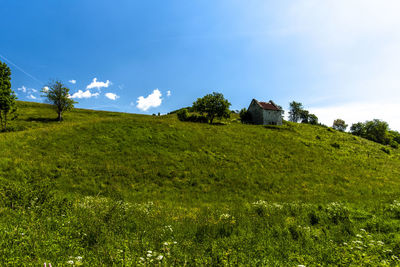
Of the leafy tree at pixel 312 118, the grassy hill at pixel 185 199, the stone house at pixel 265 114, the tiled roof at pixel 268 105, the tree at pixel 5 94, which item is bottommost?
the grassy hill at pixel 185 199

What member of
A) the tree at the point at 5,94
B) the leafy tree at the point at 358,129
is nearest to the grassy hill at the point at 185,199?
the tree at the point at 5,94

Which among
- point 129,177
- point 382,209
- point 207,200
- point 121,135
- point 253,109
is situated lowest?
point 207,200

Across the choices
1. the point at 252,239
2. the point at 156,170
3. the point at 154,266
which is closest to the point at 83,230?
the point at 154,266

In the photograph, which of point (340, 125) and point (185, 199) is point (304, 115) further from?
point (185, 199)

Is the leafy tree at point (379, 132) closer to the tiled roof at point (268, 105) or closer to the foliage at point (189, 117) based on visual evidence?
the tiled roof at point (268, 105)

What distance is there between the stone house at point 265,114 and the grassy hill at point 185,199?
26159 millimetres

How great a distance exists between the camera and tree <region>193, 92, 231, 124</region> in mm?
51156

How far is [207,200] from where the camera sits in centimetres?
1388

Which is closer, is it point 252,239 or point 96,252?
point 96,252

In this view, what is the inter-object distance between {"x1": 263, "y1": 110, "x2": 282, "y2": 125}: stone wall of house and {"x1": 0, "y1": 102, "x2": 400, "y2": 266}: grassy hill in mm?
26088

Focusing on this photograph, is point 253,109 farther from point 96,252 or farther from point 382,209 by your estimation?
point 96,252

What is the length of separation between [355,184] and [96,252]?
27.2 m

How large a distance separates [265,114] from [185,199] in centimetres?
5360

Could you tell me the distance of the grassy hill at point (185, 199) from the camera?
4.73 metres
